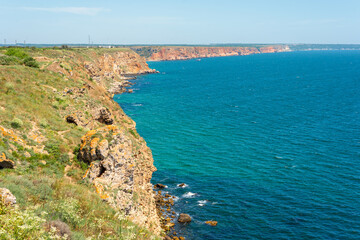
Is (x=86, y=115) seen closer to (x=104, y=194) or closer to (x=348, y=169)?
(x=104, y=194)

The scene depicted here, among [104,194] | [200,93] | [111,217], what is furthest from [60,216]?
[200,93]

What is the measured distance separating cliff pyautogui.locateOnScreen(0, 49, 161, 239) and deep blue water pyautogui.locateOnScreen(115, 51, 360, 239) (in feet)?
41.9

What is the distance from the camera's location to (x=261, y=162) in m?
49.8

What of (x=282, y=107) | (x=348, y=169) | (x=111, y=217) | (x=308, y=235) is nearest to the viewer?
(x=111, y=217)

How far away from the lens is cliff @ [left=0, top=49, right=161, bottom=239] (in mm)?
13431

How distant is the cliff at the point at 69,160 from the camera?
1343cm

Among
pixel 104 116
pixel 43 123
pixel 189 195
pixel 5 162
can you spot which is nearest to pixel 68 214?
pixel 5 162

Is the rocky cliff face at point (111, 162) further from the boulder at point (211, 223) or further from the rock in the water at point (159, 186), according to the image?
the boulder at point (211, 223)

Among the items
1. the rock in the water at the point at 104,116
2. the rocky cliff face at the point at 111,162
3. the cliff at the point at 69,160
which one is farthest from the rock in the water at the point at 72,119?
the rock in the water at the point at 104,116

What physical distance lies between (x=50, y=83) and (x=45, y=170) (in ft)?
59.9

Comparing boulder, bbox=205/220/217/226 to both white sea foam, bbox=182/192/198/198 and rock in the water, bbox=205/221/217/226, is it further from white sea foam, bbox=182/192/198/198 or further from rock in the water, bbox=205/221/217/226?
white sea foam, bbox=182/192/198/198

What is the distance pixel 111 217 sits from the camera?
15.3m

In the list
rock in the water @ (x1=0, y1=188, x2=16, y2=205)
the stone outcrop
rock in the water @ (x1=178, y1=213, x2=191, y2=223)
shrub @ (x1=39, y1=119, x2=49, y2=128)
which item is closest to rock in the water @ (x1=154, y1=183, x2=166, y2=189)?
rock in the water @ (x1=178, y1=213, x2=191, y2=223)

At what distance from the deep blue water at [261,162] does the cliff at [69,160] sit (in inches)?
503
